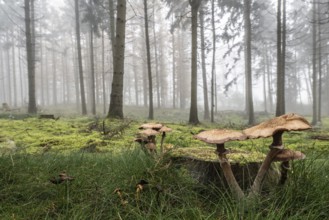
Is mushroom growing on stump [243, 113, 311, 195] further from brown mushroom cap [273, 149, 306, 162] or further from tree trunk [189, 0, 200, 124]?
tree trunk [189, 0, 200, 124]

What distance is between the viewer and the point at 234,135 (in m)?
2.25

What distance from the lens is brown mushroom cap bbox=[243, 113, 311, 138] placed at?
2.04m

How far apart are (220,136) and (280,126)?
17.5 inches

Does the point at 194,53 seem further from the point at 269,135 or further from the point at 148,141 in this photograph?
the point at 269,135

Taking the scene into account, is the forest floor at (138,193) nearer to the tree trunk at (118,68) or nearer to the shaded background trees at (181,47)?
the tree trunk at (118,68)

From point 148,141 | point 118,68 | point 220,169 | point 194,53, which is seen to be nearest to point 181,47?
point 194,53

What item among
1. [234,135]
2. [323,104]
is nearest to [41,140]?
[234,135]

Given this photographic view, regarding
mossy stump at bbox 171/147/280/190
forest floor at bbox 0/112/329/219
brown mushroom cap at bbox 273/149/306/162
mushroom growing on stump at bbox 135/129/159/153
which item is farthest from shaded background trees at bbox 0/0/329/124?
brown mushroom cap at bbox 273/149/306/162

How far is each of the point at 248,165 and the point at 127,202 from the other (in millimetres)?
1332

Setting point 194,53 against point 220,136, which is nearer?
point 220,136

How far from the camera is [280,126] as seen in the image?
209 cm

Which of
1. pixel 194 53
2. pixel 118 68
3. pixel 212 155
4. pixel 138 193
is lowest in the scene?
pixel 138 193

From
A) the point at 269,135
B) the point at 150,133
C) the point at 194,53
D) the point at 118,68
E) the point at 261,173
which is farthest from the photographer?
the point at 194,53

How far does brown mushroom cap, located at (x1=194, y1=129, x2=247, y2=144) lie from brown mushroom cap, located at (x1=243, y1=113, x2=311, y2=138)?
0.21 feet
